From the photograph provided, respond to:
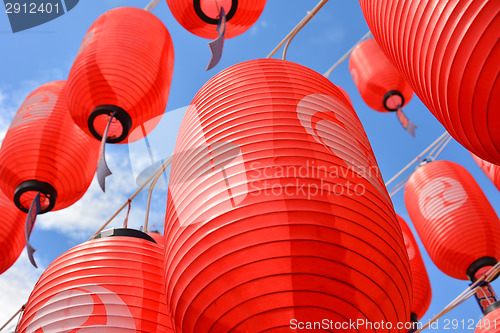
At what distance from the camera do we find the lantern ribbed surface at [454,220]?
6.40ft

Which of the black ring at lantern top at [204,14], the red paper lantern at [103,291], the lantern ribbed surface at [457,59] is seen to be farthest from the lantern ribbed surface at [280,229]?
the black ring at lantern top at [204,14]

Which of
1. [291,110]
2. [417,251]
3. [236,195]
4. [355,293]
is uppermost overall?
[417,251]

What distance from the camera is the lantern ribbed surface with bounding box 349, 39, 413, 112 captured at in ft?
8.66

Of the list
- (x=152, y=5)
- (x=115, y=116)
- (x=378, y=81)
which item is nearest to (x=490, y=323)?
(x=378, y=81)

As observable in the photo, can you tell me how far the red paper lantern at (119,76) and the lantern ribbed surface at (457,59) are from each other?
44.8 inches

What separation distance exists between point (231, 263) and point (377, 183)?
320 mm

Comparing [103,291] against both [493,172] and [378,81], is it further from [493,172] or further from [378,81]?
[378,81]

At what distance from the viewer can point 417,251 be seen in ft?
8.10

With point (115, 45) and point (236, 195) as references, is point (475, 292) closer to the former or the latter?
point (236, 195)

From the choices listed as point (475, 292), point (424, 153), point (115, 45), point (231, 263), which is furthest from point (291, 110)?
point (424, 153)

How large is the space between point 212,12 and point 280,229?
1.48 meters

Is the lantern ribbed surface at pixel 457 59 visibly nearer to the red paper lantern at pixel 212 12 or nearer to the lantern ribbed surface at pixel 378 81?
the red paper lantern at pixel 212 12

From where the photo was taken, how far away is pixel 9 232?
217cm

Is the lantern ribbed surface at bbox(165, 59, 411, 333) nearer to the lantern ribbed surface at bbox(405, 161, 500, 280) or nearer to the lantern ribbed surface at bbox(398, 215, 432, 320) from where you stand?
the lantern ribbed surface at bbox(405, 161, 500, 280)
